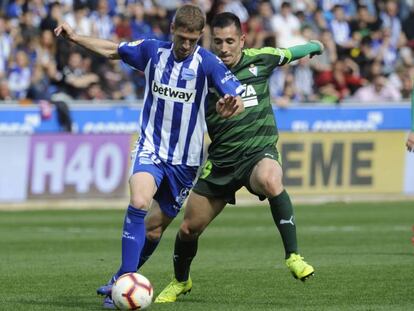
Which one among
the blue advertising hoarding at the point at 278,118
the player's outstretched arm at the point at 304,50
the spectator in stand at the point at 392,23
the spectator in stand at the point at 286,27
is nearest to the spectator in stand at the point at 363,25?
the spectator in stand at the point at 392,23

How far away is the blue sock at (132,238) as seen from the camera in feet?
28.5

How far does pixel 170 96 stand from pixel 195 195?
105 centimetres

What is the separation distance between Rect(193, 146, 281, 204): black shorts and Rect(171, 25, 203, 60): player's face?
3.72 feet

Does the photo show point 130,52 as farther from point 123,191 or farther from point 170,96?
point 123,191

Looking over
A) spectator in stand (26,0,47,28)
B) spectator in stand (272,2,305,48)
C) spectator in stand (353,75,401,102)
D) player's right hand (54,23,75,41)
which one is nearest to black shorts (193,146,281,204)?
player's right hand (54,23,75,41)

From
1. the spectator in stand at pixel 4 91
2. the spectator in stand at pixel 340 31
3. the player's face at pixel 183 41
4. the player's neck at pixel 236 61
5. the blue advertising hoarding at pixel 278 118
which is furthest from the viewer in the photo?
the spectator in stand at pixel 340 31

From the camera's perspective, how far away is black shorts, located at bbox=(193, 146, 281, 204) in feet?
31.7

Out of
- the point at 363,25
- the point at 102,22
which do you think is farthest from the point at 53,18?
the point at 363,25

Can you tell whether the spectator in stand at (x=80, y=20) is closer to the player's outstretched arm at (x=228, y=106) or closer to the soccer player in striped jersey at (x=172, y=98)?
the soccer player in striped jersey at (x=172, y=98)

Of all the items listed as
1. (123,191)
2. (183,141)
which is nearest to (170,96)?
(183,141)

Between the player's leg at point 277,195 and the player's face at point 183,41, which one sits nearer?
the player's face at point 183,41

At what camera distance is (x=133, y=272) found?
8.71m

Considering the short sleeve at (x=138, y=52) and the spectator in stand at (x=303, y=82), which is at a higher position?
the short sleeve at (x=138, y=52)

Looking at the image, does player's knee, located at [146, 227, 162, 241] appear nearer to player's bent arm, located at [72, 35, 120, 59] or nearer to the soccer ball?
the soccer ball
